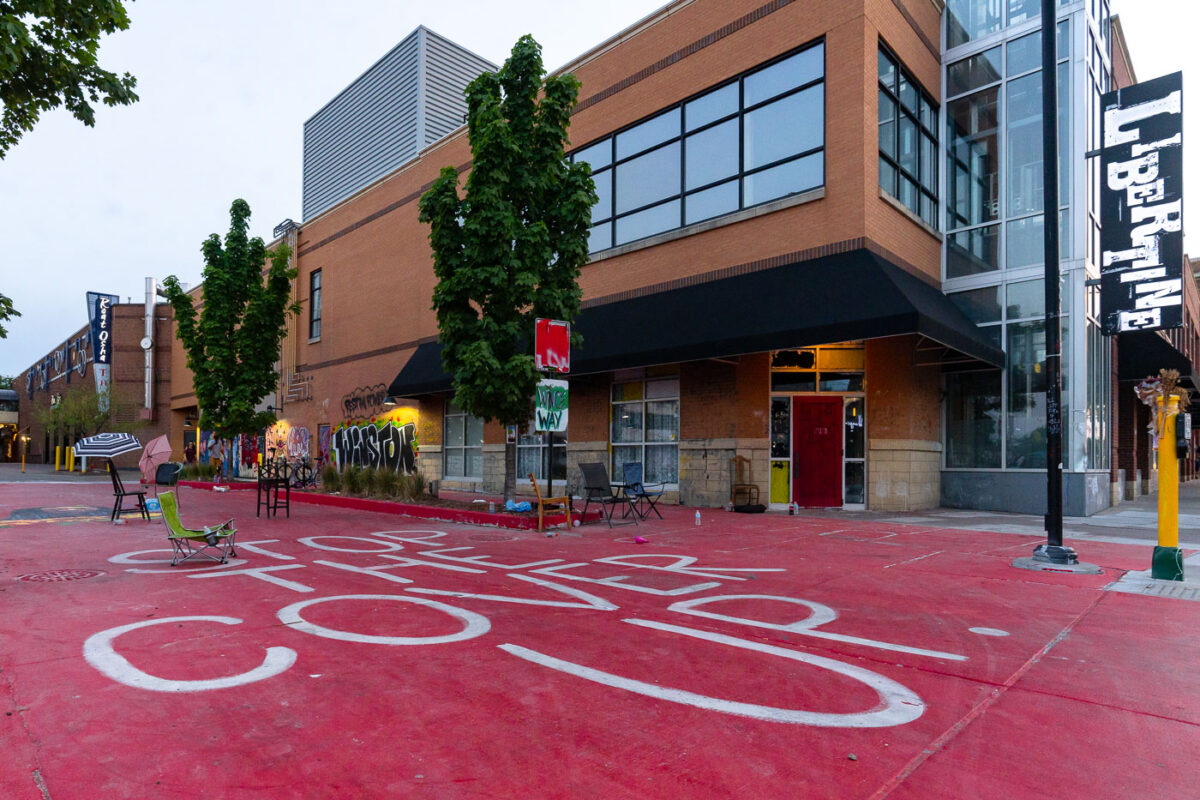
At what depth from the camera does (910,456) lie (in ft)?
50.8

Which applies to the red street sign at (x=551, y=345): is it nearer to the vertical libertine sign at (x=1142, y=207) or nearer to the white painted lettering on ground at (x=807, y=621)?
the white painted lettering on ground at (x=807, y=621)

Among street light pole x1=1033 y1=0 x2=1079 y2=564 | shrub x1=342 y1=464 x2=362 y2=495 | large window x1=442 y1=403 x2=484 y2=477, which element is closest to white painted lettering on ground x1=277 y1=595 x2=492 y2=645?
street light pole x1=1033 y1=0 x2=1079 y2=564

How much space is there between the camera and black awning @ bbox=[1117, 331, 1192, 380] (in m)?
20.8

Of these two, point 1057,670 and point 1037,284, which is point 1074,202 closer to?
point 1037,284

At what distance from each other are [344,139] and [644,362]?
50.4 meters

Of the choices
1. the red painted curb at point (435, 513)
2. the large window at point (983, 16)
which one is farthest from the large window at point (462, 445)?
the large window at point (983, 16)

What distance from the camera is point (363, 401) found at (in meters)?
27.4

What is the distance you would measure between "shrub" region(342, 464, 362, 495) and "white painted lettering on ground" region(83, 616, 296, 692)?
44.8 ft

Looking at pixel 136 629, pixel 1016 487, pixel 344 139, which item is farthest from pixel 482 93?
pixel 344 139

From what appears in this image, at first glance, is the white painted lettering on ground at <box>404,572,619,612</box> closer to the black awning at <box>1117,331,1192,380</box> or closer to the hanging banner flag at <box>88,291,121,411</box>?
the black awning at <box>1117,331,1192,380</box>

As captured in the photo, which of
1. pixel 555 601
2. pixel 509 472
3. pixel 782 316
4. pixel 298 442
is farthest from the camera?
pixel 298 442

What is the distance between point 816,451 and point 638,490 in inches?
168

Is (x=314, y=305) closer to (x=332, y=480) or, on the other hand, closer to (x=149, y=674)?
(x=332, y=480)

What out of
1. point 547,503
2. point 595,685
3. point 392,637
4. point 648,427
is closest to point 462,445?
point 648,427
